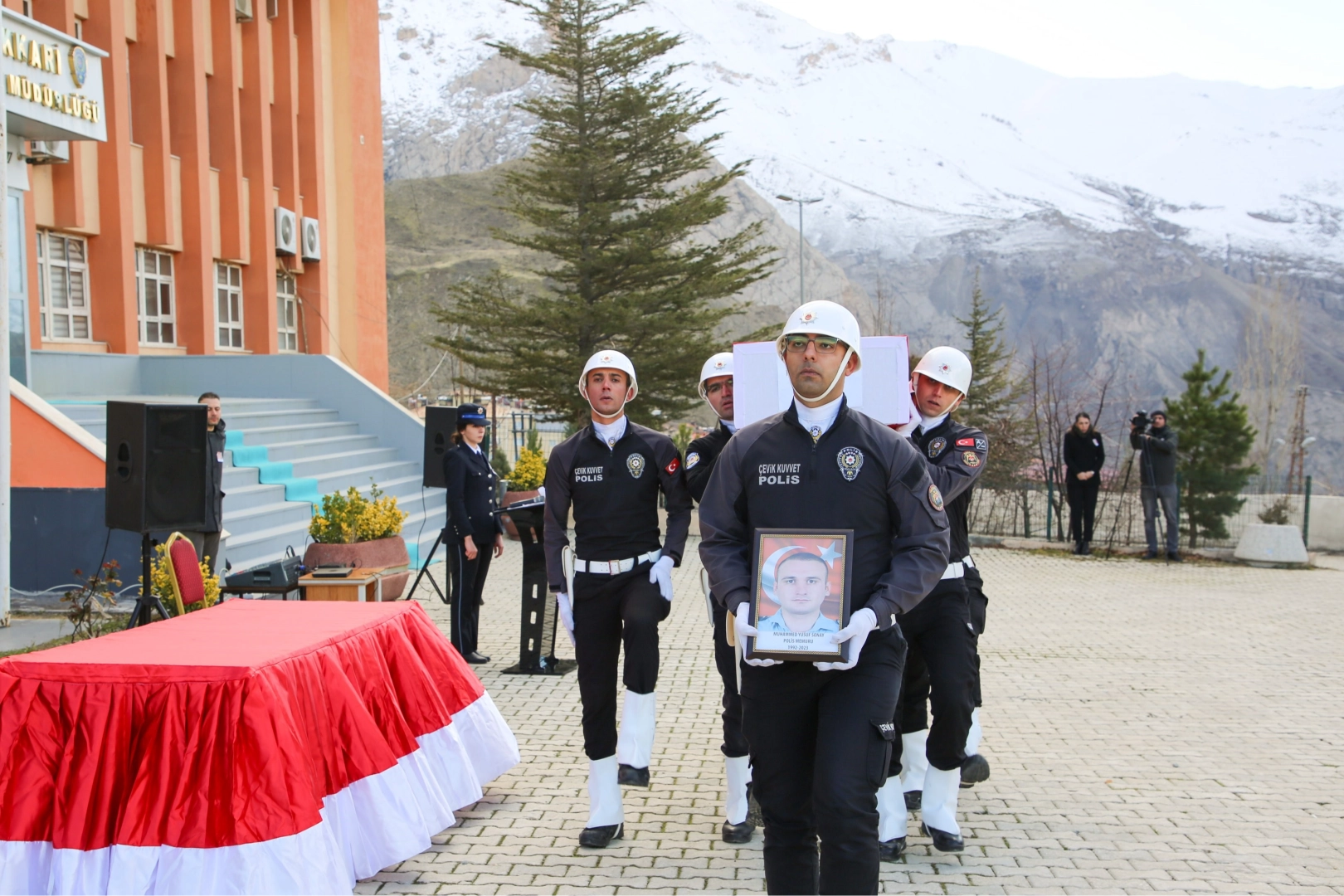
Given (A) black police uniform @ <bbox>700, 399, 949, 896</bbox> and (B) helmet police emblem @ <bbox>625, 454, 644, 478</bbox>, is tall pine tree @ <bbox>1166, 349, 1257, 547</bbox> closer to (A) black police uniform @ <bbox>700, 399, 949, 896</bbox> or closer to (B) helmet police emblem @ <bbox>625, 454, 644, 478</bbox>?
(B) helmet police emblem @ <bbox>625, 454, 644, 478</bbox>

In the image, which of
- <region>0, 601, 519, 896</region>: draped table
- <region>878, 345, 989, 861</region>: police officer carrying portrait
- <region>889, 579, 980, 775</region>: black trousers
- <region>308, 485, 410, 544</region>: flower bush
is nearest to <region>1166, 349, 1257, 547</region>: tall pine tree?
<region>308, 485, 410, 544</region>: flower bush

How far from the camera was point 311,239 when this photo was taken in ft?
79.2

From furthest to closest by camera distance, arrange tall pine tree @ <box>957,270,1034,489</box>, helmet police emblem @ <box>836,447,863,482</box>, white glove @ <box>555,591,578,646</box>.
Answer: tall pine tree @ <box>957,270,1034,489</box> < white glove @ <box>555,591,578,646</box> < helmet police emblem @ <box>836,447,863,482</box>

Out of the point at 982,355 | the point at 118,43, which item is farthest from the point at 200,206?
the point at 982,355

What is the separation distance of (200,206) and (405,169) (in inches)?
4990

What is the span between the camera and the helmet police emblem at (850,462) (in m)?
3.61

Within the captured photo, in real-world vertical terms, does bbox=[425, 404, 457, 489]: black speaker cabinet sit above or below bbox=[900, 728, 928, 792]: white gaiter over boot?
above

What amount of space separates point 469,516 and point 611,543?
4110 millimetres

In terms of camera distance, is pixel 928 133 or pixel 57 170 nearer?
pixel 57 170

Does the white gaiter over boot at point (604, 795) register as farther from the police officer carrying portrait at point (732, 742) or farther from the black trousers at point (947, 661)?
the black trousers at point (947, 661)

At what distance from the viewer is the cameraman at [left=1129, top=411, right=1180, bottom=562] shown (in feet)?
55.5

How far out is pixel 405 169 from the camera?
140m

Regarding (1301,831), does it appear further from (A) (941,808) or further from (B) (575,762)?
(B) (575,762)

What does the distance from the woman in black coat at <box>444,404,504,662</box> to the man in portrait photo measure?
5982mm
